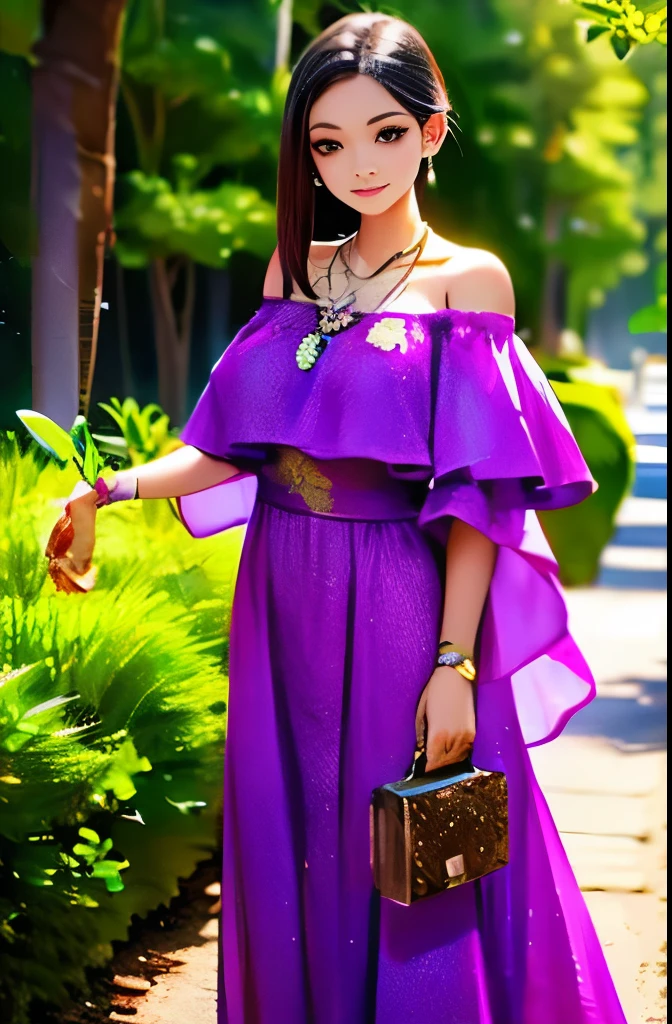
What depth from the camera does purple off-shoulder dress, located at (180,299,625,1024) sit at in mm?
1933

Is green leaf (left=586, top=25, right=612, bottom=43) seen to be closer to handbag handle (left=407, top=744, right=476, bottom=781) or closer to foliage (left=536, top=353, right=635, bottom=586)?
handbag handle (left=407, top=744, right=476, bottom=781)

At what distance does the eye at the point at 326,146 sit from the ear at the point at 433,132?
Result: 5.8 inches

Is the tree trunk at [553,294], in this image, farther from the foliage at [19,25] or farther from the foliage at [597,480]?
the foliage at [19,25]

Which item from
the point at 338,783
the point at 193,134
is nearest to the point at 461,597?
the point at 338,783

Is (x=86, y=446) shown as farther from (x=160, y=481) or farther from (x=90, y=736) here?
(x=90, y=736)

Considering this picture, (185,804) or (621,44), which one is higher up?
(621,44)

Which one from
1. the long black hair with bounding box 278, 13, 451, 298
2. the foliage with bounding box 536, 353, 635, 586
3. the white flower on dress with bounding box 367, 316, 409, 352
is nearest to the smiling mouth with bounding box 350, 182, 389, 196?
the long black hair with bounding box 278, 13, 451, 298

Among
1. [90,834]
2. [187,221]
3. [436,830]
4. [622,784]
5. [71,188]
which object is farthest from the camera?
[187,221]

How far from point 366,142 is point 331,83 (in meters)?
0.11

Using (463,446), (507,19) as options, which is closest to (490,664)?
(463,446)

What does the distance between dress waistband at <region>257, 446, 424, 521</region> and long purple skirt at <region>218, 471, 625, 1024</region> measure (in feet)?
0.05

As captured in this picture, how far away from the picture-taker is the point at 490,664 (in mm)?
2035

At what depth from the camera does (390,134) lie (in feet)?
6.40

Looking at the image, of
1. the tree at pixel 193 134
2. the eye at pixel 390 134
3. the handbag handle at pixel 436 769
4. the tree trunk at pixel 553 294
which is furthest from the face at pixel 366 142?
the tree trunk at pixel 553 294
